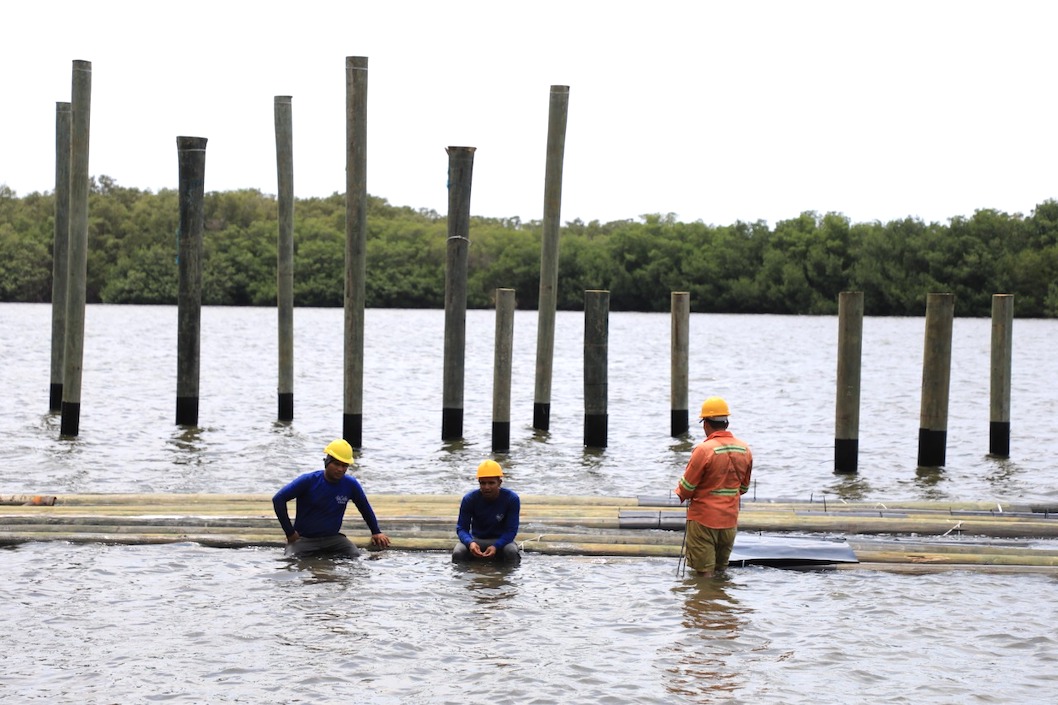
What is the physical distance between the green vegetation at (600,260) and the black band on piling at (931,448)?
2944 inches

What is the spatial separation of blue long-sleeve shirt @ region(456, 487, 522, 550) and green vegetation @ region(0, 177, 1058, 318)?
82.7 meters

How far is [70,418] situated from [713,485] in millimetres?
12471

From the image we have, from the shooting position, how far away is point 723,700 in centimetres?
931

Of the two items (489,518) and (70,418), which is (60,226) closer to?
(70,418)

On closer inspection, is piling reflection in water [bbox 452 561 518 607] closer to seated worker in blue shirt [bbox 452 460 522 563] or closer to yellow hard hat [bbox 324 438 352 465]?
seated worker in blue shirt [bbox 452 460 522 563]

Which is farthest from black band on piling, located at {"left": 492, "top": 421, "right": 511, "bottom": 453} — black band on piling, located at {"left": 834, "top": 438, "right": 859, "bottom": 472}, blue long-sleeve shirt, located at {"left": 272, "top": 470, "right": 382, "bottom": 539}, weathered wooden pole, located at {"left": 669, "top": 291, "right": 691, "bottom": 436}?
blue long-sleeve shirt, located at {"left": 272, "top": 470, "right": 382, "bottom": 539}

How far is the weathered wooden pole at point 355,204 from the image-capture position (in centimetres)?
1855

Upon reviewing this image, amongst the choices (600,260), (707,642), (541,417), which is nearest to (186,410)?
(541,417)

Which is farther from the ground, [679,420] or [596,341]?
[596,341]

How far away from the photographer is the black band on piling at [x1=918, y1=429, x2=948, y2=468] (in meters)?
19.2

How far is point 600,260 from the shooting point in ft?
337

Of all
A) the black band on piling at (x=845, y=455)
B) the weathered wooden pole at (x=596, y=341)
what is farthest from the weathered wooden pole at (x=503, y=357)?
the black band on piling at (x=845, y=455)

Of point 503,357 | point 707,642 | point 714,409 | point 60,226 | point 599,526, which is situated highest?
point 60,226

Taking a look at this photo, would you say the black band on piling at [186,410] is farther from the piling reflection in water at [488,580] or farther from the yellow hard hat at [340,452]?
the piling reflection in water at [488,580]
